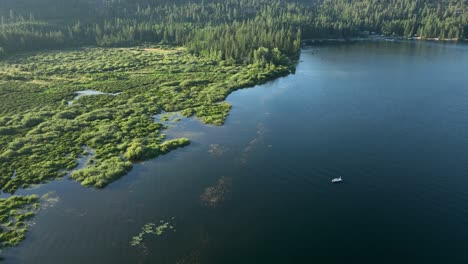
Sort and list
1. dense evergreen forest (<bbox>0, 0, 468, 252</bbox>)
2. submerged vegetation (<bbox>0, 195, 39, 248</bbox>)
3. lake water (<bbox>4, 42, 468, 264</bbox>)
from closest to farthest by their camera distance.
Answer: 1. lake water (<bbox>4, 42, 468, 264</bbox>)
2. submerged vegetation (<bbox>0, 195, 39, 248</bbox>)
3. dense evergreen forest (<bbox>0, 0, 468, 252</bbox>)

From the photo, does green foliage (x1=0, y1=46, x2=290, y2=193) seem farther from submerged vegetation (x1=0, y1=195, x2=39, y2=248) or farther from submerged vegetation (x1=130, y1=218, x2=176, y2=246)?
submerged vegetation (x1=130, y1=218, x2=176, y2=246)

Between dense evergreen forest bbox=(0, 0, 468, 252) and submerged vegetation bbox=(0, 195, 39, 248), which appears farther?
dense evergreen forest bbox=(0, 0, 468, 252)

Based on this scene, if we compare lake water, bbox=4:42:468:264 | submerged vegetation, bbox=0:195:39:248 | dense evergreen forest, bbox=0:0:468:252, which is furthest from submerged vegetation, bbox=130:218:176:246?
submerged vegetation, bbox=0:195:39:248

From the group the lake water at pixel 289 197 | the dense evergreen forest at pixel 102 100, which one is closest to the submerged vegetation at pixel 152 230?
the lake water at pixel 289 197

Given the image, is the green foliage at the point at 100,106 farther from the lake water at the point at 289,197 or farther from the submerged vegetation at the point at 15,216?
the lake water at the point at 289,197

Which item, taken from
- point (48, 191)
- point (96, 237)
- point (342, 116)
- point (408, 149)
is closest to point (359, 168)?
point (408, 149)

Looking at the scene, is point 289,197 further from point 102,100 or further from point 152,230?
point 102,100

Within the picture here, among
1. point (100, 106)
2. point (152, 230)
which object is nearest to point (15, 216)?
point (152, 230)

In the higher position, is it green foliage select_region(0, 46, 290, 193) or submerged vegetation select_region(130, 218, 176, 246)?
green foliage select_region(0, 46, 290, 193)
